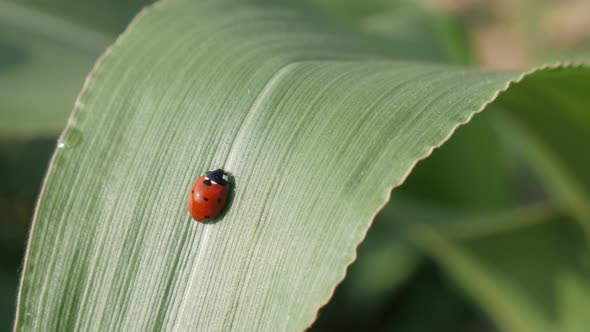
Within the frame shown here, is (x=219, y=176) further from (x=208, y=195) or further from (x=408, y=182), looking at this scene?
(x=408, y=182)

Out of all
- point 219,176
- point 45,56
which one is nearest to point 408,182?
point 45,56

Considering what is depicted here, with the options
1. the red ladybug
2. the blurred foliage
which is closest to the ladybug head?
the red ladybug

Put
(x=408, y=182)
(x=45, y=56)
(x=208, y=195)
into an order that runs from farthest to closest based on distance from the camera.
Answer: (x=408, y=182), (x=45, y=56), (x=208, y=195)

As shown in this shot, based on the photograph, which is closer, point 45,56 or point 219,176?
point 219,176

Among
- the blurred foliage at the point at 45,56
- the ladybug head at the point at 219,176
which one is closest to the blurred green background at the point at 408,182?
the blurred foliage at the point at 45,56

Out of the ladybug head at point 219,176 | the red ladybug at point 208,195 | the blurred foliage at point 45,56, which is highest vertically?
the blurred foliage at point 45,56

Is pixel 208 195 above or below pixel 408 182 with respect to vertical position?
below

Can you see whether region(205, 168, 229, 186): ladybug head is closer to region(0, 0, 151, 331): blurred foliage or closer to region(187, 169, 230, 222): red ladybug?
region(187, 169, 230, 222): red ladybug

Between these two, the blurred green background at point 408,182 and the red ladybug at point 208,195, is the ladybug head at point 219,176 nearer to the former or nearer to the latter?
the red ladybug at point 208,195
